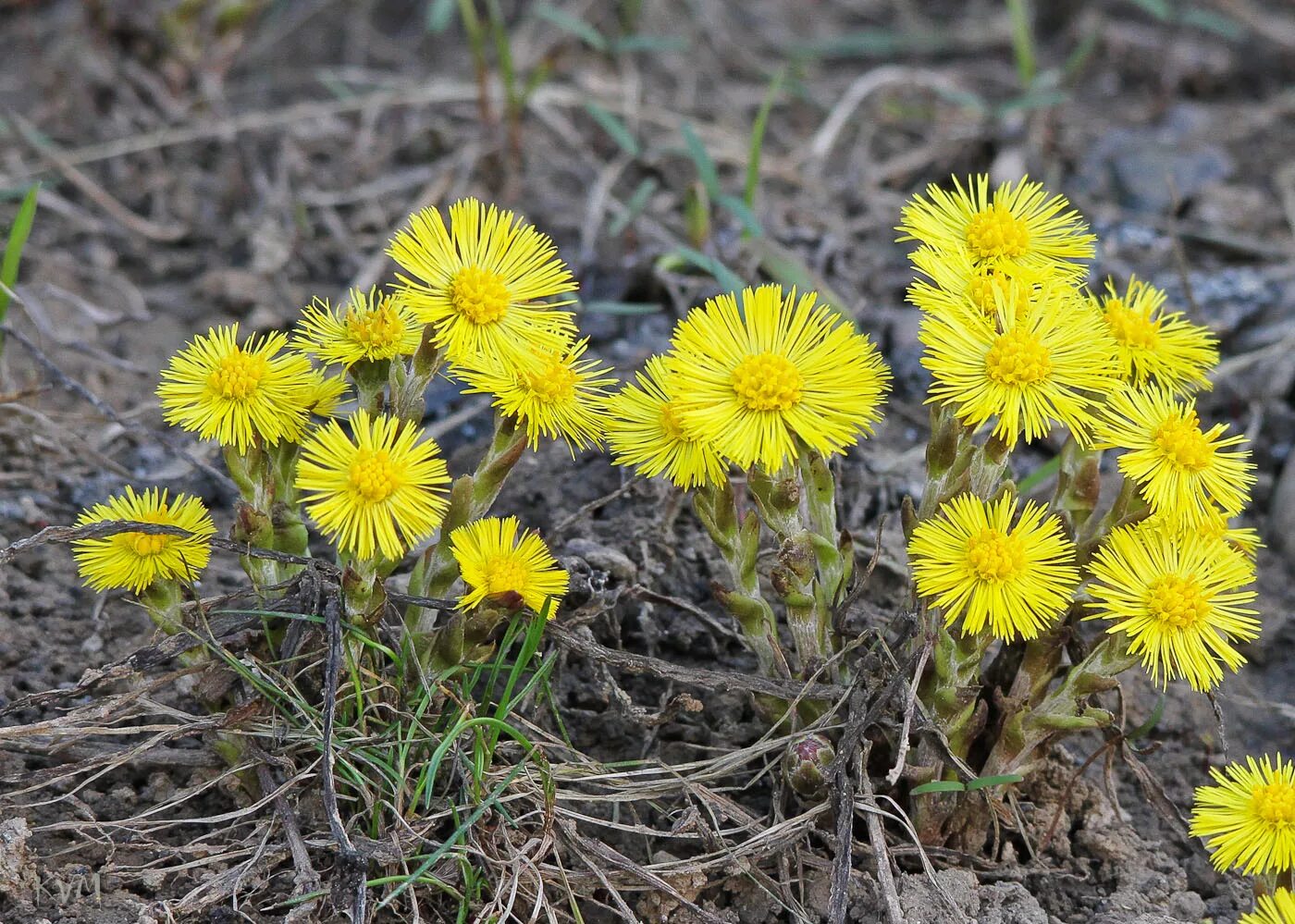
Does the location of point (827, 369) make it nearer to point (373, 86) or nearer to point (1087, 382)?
point (1087, 382)

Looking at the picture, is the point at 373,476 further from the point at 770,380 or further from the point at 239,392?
the point at 770,380

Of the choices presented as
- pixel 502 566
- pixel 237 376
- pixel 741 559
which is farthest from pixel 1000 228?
pixel 237 376

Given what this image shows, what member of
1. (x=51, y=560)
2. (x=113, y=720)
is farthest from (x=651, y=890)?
(x=51, y=560)

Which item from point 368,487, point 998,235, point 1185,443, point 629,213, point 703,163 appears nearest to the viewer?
point 368,487

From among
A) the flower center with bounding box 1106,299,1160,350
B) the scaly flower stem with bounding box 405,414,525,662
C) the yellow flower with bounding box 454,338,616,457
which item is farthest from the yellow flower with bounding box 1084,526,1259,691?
the scaly flower stem with bounding box 405,414,525,662

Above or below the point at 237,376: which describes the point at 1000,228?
above
